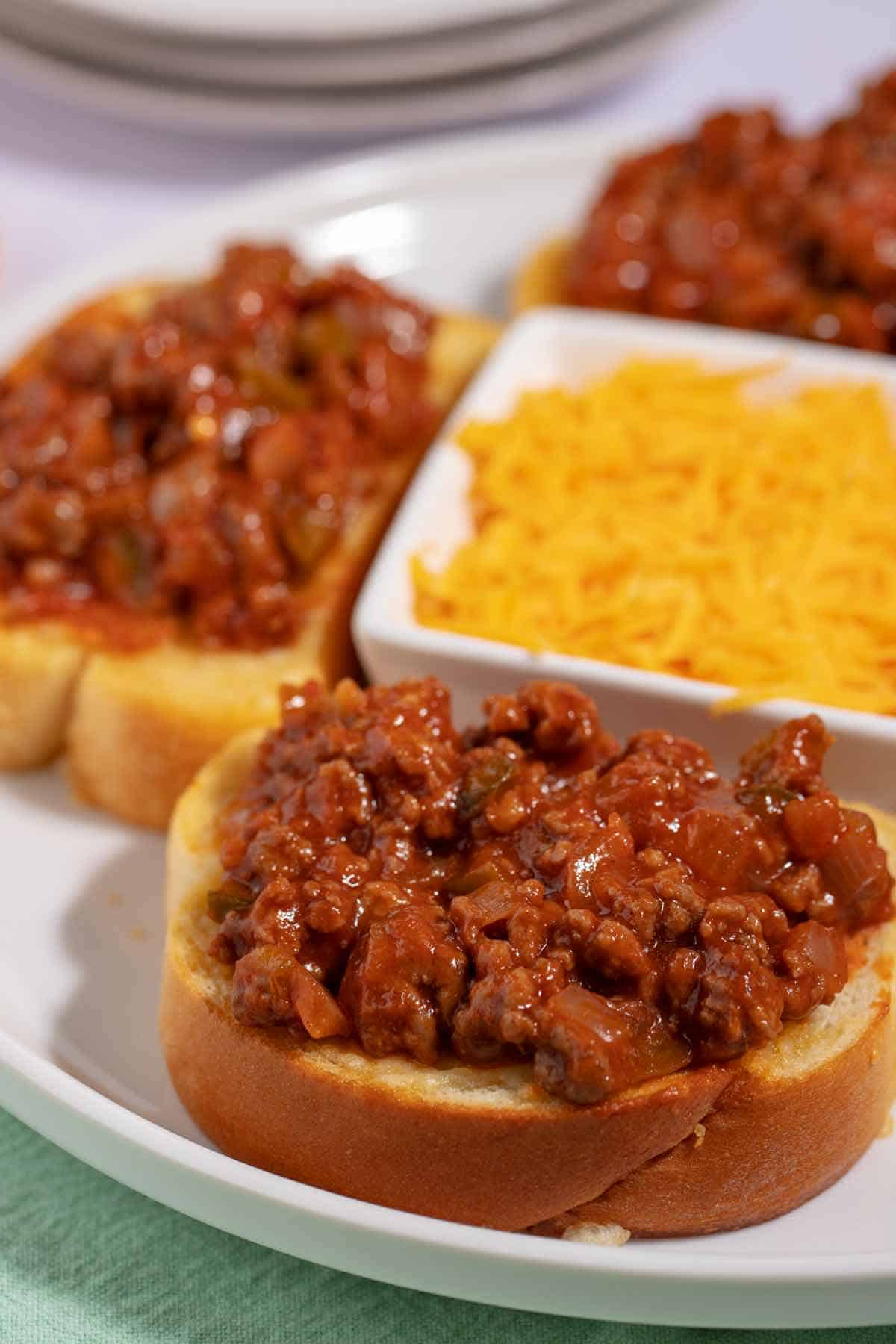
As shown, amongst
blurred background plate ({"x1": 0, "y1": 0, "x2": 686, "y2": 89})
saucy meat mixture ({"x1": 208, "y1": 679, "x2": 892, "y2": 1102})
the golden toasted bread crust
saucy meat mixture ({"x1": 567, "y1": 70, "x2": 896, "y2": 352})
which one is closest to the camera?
saucy meat mixture ({"x1": 208, "y1": 679, "x2": 892, "y2": 1102})

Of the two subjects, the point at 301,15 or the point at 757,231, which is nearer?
the point at 757,231

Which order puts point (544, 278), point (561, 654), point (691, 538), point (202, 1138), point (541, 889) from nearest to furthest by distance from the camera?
point (541, 889) < point (202, 1138) < point (561, 654) < point (691, 538) < point (544, 278)

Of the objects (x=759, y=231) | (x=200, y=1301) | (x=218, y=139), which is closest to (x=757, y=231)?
(x=759, y=231)

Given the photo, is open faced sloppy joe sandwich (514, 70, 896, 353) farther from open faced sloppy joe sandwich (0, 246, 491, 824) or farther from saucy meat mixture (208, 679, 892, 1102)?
saucy meat mixture (208, 679, 892, 1102)

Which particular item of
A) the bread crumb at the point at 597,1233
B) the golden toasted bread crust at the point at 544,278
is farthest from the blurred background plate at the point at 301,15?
the bread crumb at the point at 597,1233

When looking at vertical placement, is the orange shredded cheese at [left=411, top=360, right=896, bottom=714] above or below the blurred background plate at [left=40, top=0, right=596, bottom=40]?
below

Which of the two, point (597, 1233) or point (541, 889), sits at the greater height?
point (541, 889)

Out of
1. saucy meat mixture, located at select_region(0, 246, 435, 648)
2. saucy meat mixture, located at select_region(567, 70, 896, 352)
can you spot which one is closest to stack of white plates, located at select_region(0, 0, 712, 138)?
saucy meat mixture, located at select_region(567, 70, 896, 352)

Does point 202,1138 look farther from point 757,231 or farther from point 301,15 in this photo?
point 301,15
